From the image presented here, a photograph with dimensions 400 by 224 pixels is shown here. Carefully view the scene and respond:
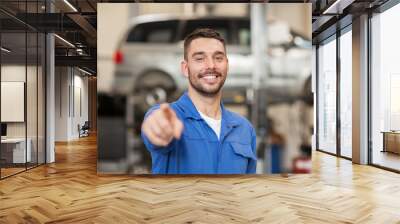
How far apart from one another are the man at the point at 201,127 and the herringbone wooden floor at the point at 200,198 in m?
0.26

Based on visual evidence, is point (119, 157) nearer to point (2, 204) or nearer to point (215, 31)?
point (2, 204)

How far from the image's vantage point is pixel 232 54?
6.17 metres

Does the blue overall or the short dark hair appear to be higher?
the short dark hair

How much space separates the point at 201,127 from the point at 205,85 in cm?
62

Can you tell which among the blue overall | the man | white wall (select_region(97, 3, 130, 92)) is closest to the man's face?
the man

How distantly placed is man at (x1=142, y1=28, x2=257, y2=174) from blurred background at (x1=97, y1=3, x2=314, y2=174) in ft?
0.43

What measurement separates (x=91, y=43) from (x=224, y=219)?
8649 millimetres

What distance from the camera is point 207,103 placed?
19.6 ft

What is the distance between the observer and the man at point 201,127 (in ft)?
19.2

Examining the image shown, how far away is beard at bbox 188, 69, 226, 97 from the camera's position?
234 inches

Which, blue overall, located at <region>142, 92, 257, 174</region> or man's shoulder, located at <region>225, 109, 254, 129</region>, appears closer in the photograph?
blue overall, located at <region>142, 92, 257, 174</region>

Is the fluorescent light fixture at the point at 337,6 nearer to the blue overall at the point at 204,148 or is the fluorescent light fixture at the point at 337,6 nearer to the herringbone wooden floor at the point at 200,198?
the blue overall at the point at 204,148

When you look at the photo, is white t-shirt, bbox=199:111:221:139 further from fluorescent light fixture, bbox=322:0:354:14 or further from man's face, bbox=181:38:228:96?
fluorescent light fixture, bbox=322:0:354:14

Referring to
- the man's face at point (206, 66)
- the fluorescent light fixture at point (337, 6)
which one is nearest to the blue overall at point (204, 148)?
the man's face at point (206, 66)
